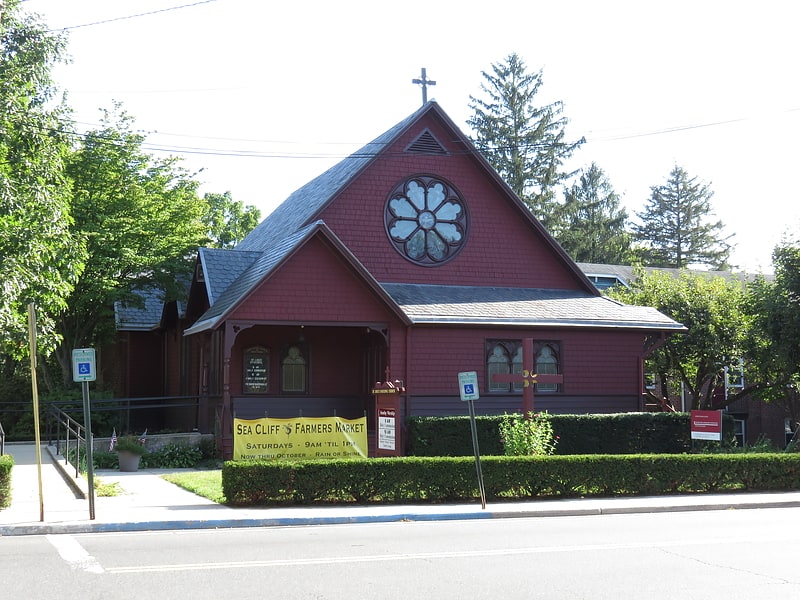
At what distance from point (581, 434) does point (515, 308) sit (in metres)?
4.16

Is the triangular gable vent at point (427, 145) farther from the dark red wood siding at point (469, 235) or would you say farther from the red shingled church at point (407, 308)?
the dark red wood siding at point (469, 235)

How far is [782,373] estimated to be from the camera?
99.0 feet

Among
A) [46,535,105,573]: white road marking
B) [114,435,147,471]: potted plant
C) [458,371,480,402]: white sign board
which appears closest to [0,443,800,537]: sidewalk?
[46,535,105,573]: white road marking

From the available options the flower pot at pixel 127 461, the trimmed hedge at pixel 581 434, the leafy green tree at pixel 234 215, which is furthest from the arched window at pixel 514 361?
the leafy green tree at pixel 234 215

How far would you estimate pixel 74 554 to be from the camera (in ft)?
34.2

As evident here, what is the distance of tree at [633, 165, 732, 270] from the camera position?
79.9 meters

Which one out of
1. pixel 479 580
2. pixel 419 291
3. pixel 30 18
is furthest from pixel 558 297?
pixel 479 580

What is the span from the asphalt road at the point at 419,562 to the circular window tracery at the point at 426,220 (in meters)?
14.5

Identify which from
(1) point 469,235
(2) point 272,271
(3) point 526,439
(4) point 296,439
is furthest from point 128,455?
(1) point 469,235

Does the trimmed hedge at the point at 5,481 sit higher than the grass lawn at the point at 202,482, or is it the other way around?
the trimmed hedge at the point at 5,481

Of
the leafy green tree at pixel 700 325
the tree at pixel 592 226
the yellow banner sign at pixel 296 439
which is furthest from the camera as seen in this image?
the tree at pixel 592 226

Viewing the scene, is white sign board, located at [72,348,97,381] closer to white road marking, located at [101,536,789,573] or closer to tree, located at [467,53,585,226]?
white road marking, located at [101,536,789,573]

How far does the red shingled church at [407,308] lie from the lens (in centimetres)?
2350

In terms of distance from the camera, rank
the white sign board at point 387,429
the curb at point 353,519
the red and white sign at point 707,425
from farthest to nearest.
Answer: the red and white sign at point 707,425 → the white sign board at point 387,429 → the curb at point 353,519
